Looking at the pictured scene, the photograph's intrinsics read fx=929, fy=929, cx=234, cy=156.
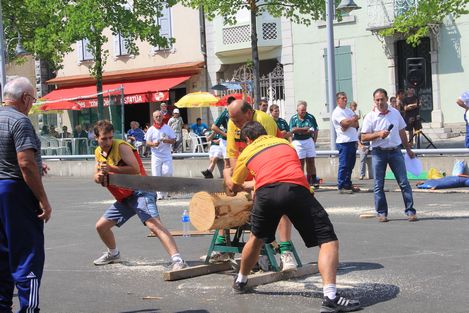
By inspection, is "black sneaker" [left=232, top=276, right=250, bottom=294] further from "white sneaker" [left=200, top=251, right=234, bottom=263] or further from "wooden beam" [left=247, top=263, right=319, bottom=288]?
"white sneaker" [left=200, top=251, right=234, bottom=263]

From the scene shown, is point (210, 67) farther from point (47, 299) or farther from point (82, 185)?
point (47, 299)

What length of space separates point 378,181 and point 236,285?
4810 millimetres

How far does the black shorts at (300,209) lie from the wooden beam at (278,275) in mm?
977

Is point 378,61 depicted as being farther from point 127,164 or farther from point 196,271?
point 196,271

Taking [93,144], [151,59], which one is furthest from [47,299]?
[151,59]

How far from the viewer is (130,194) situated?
9766 millimetres

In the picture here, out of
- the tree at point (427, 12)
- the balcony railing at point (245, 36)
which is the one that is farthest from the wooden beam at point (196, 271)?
the balcony railing at point (245, 36)

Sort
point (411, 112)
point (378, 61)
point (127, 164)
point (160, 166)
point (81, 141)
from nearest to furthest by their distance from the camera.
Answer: point (127, 164), point (160, 166), point (411, 112), point (81, 141), point (378, 61)

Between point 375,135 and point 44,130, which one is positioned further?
point 44,130

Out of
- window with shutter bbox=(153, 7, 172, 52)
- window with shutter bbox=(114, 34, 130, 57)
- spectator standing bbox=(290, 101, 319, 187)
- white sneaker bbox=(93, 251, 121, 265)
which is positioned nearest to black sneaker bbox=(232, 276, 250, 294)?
white sneaker bbox=(93, 251, 121, 265)

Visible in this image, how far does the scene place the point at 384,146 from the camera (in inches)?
495

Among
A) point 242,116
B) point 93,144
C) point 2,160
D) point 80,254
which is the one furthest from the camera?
point 93,144

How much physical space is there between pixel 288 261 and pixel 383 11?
26.7 metres

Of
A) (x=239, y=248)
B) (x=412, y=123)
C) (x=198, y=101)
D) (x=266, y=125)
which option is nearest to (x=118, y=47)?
(x=198, y=101)
